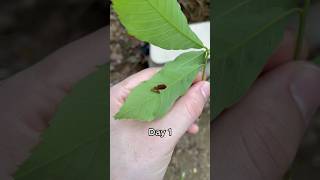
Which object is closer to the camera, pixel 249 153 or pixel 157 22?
pixel 157 22

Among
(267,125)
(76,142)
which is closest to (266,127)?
(267,125)

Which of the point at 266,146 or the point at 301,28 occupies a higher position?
the point at 301,28

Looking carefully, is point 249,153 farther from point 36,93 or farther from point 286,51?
point 36,93

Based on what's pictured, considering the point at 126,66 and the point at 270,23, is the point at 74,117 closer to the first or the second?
the point at 126,66

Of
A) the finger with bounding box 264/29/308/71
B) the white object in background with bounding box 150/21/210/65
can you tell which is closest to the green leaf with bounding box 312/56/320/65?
the finger with bounding box 264/29/308/71

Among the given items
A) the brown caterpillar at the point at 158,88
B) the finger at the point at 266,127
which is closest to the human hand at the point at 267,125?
the finger at the point at 266,127
